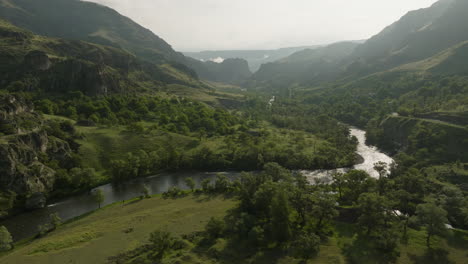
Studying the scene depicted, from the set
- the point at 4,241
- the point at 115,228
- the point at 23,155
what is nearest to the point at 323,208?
the point at 115,228

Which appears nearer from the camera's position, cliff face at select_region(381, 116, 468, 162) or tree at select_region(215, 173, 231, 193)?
tree at select_region(215, 173, 231, 193)

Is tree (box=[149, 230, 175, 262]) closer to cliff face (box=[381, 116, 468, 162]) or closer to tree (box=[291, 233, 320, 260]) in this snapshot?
tree (box=[291, 233, 320, 260])

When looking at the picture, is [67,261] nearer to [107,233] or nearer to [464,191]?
[107,233]

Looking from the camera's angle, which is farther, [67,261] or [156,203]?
[156,203]

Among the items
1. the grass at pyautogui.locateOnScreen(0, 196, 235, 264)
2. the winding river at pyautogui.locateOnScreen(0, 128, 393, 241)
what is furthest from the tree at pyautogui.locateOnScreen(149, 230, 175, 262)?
the winding river at pyautogui.locateOnScreen(0, 128, 393, 241)

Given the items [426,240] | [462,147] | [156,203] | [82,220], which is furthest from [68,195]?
[462,147]
